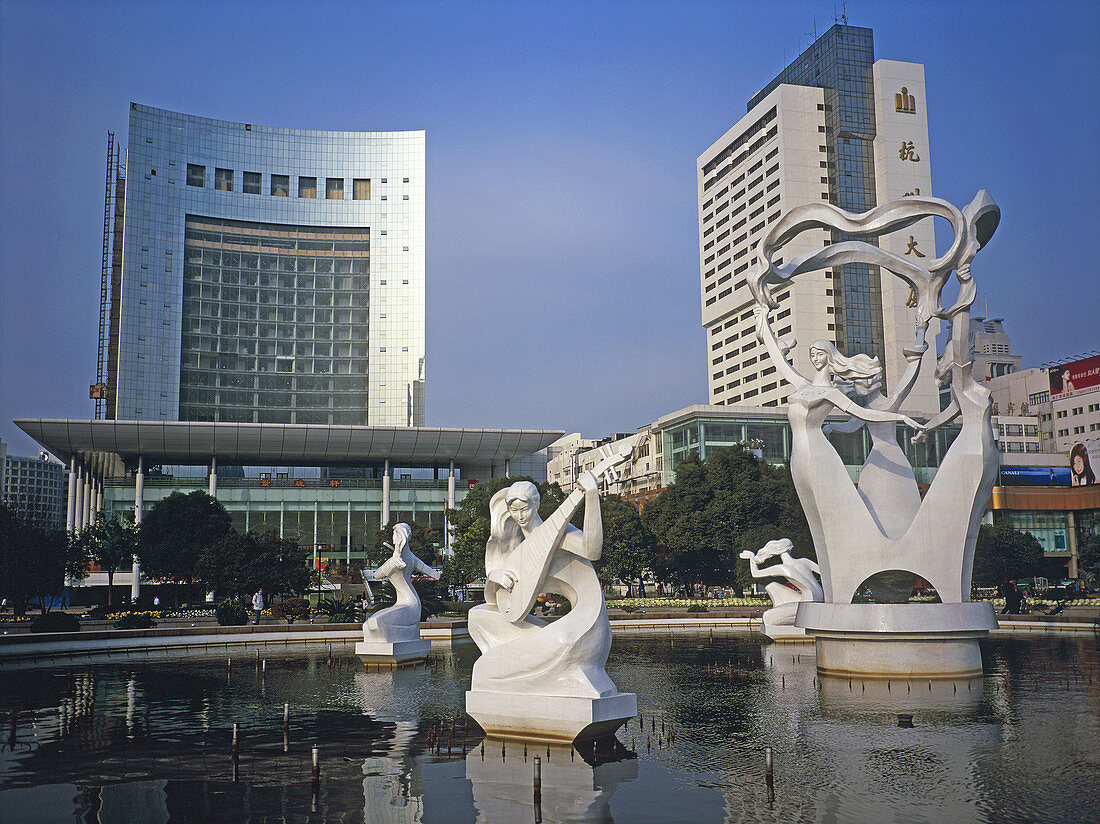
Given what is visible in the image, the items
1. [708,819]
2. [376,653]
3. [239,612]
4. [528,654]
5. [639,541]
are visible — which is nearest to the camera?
[708,819]

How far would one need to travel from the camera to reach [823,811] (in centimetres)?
1020

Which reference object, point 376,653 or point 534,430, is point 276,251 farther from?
point 376,653

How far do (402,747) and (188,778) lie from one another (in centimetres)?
323

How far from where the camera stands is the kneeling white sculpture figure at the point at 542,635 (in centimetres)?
1336

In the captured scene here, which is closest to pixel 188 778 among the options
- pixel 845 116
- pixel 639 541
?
pixel 639 541

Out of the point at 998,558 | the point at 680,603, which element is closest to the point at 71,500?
the point at 680,603

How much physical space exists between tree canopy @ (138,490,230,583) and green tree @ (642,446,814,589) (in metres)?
27.6

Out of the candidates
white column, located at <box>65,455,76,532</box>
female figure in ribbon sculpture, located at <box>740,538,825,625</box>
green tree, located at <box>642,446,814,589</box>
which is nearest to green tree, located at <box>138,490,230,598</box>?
white column, located at <box>65,455,76,532</box>

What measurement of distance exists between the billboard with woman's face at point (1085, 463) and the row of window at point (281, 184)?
2857 inches

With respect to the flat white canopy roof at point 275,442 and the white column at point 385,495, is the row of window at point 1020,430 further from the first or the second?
the white column at point 385,495

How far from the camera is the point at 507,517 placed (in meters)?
14.5

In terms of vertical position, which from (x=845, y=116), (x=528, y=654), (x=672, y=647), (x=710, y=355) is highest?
(x=845, y=116)

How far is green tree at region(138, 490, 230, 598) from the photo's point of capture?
55219 mm

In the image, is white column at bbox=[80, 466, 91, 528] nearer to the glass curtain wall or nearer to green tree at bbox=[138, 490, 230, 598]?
the glass curtain wall
